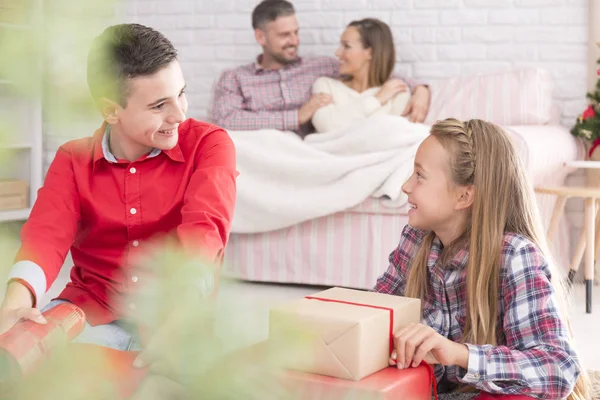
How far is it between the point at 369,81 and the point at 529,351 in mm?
2753

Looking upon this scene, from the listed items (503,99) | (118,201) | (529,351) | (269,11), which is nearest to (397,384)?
(529,351)

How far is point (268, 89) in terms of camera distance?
401 cm

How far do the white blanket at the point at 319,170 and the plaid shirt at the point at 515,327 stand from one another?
1.79 m

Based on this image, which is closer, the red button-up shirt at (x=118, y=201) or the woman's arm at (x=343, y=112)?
the red button-up shirt at (x=118, y=201)

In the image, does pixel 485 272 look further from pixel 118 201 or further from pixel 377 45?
pixel 377 45

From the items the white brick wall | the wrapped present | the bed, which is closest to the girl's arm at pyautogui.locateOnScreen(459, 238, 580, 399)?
the wrapped present

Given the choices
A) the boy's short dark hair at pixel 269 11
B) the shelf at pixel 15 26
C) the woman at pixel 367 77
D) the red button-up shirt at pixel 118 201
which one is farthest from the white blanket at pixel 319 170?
the shelf at pixel 15 26

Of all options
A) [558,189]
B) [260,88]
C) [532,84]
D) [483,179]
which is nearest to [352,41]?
[260,88]

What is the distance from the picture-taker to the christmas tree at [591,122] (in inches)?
144

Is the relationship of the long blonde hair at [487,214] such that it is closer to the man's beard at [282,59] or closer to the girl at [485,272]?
the girl at [485,272]

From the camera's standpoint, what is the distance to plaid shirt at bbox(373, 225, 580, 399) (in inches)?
49.4

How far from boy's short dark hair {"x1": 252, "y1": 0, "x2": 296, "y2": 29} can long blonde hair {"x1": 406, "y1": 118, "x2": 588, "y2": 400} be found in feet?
8.65

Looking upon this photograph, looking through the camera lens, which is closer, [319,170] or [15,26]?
[15,26]

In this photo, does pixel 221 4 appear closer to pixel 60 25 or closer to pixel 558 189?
pixel 558 189
